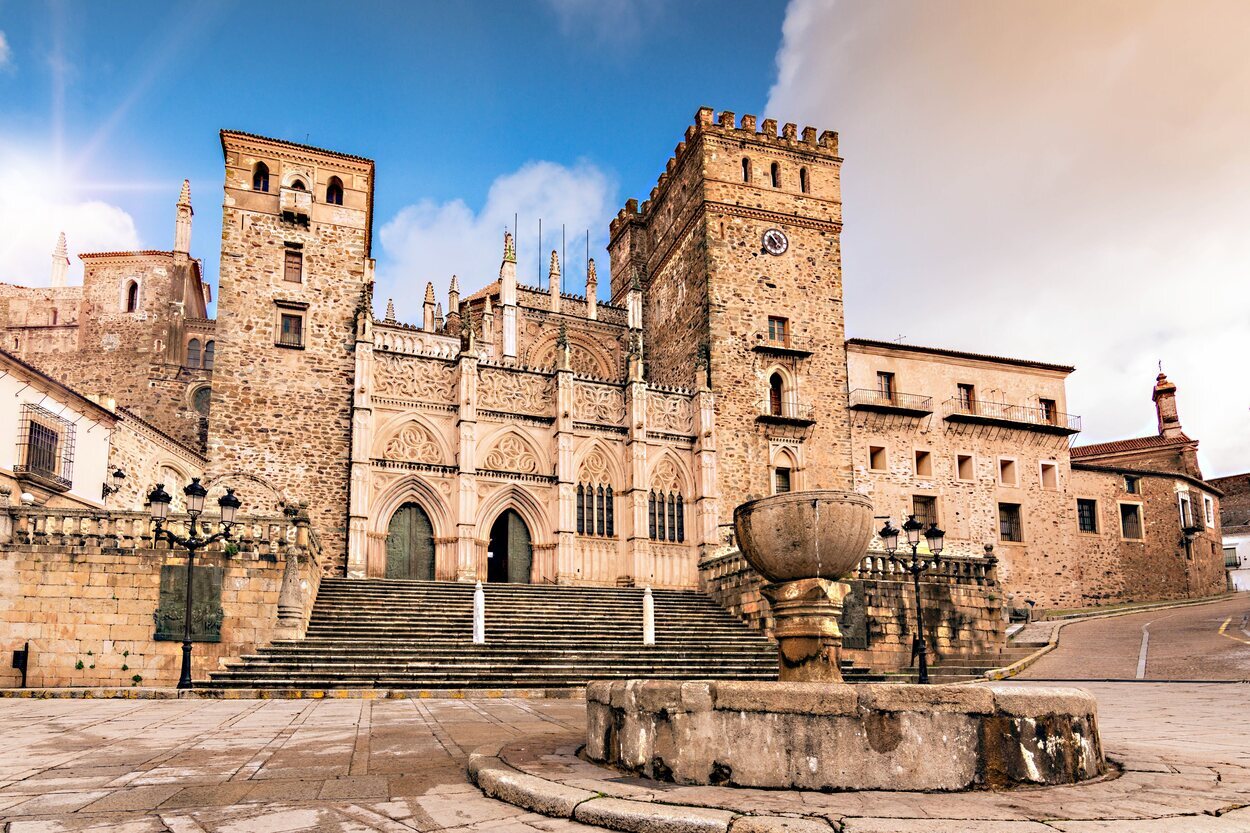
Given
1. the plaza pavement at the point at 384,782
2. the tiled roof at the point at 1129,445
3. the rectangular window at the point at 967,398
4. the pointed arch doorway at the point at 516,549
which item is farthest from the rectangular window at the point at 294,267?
the tiled roof at the point at 1129,445

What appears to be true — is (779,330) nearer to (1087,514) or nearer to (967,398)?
(967,398)

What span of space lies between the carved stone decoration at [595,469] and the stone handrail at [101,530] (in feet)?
39.7

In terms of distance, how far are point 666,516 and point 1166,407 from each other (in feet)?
105

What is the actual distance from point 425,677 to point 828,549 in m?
11.0

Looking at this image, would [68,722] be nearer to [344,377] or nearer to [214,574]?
[214,574]

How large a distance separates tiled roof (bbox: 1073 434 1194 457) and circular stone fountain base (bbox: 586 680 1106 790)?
4668 cm

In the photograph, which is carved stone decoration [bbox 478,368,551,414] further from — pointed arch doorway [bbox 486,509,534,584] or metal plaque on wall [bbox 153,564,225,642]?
metal plaque on wall [bbox 153,564,225,642]

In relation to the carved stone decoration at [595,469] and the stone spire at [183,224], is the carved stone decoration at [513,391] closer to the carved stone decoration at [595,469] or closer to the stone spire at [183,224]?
the carved stone decoration at [595,469]

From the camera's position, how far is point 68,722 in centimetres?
1023

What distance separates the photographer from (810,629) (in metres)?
7.95

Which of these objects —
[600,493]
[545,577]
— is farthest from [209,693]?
[600,493]

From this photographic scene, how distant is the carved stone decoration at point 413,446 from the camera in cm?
2791

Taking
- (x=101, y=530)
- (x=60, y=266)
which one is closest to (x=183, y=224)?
(x=60, y=266)

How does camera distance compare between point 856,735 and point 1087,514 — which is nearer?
point 856,735
